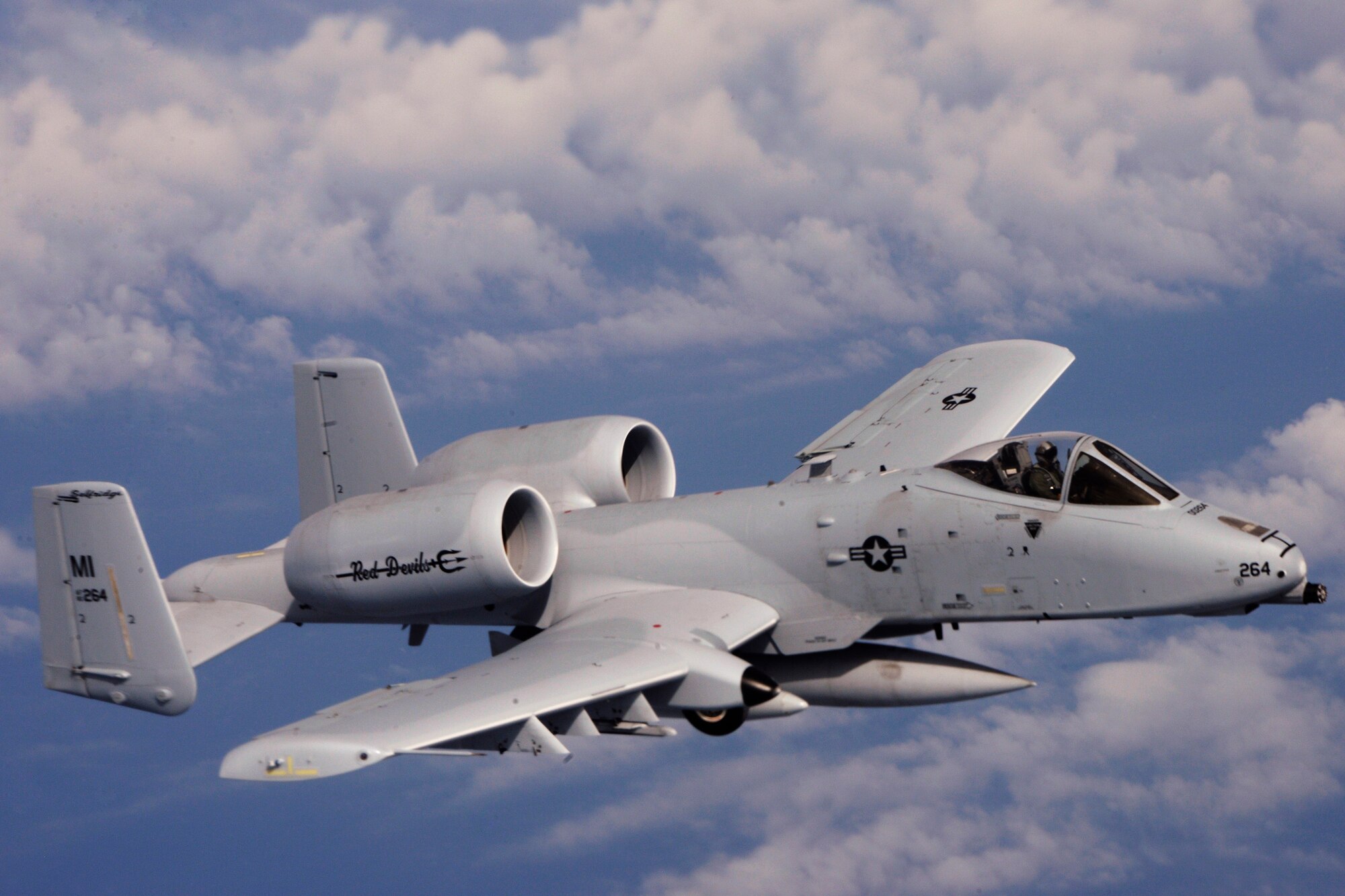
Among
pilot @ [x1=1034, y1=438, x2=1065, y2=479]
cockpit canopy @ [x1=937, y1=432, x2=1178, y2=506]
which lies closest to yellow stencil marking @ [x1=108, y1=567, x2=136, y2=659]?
cockpit canopy @ [x1=937, y1=432, x2=1178, y2=506]

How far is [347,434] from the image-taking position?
60.8 feet

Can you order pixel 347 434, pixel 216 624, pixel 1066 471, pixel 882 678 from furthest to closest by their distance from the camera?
pixel 347 434
pixel 216 624
pixel 882 678
pixel 1066 471

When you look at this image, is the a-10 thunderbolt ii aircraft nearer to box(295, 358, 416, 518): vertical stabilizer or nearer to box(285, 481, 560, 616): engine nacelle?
box(285, 481, 560, 616): engine nacelle

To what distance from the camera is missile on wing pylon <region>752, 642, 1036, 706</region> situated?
1446cm

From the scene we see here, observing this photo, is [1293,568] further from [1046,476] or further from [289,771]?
[289,771]

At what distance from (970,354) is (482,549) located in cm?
929

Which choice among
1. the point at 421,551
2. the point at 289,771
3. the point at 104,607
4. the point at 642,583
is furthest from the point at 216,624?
the point at 289,771

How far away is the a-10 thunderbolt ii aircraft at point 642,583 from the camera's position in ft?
43.0

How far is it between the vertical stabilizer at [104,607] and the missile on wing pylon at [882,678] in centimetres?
650

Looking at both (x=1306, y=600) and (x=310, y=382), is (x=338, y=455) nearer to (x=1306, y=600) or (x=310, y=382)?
(x=310, y=382)

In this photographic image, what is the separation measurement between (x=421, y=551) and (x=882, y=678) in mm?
5303

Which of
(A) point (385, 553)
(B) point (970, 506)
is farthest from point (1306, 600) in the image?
(A) point (385, 553)

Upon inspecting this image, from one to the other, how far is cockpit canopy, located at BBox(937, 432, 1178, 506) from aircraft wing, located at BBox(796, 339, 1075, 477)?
2.70 metres

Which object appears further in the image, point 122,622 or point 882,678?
point 882,678
